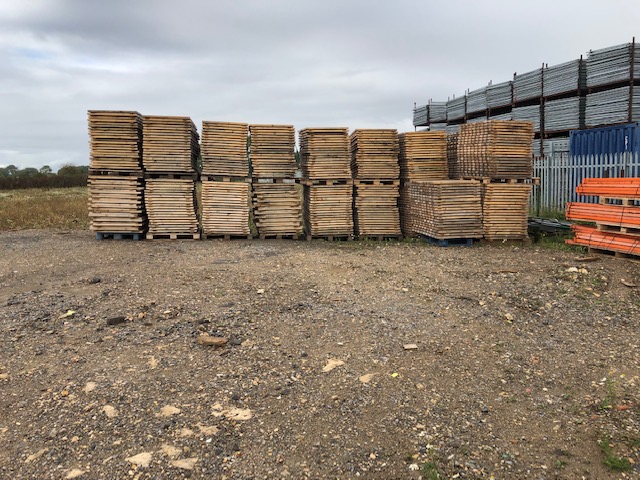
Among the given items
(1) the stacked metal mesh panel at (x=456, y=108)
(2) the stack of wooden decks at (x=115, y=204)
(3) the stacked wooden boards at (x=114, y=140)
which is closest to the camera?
(3) the stacked wooden boards at (x=114, y=140)

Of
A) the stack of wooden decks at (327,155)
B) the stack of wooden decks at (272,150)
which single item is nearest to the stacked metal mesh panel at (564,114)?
the stack of wooden decks at (327,155)

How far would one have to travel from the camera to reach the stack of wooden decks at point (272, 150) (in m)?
12.1

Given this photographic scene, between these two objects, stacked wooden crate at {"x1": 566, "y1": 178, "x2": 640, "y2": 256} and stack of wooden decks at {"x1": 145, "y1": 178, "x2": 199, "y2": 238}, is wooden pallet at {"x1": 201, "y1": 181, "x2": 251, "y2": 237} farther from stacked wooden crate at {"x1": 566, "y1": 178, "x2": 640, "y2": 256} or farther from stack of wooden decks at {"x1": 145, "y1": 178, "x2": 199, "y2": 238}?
stacked wooden crate at {"x1": 566, "y1": 178, "x2": 640, "y2": 256}

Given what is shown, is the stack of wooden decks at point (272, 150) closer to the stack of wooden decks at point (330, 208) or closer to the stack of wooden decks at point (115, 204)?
the stack of wooden decks at point (330, 208)

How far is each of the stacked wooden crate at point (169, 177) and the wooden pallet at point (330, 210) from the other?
3.03 metres

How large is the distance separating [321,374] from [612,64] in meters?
15.2

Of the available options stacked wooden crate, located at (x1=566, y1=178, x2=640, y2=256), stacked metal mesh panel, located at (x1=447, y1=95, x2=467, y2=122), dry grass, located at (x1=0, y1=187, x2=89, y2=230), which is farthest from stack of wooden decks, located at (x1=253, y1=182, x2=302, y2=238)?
stacked metal mesh panel, located at (x1=447, y1=95, x2=467, y2=122)

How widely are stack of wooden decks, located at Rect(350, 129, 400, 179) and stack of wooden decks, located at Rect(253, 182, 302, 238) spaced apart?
6.07 feet

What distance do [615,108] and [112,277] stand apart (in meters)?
15.1

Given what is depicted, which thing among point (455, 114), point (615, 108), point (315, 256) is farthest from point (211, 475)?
point (455, 114)

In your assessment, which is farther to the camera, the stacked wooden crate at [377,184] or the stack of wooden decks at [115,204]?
the stacked wooden crate at [377,184]

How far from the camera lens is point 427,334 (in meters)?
5.41

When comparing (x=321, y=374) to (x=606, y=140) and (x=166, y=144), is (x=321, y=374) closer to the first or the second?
(x=166, y=144)

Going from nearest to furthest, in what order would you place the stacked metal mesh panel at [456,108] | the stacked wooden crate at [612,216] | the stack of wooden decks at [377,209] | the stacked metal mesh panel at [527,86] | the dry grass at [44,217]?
the stacked wooden crate at [612,216]
the stack of wooden decks at [377,209]
the dry grass at [44,217]
the stacked metal mesh panel at [527,86]
the stacked metal mesh panel at [456,108]
